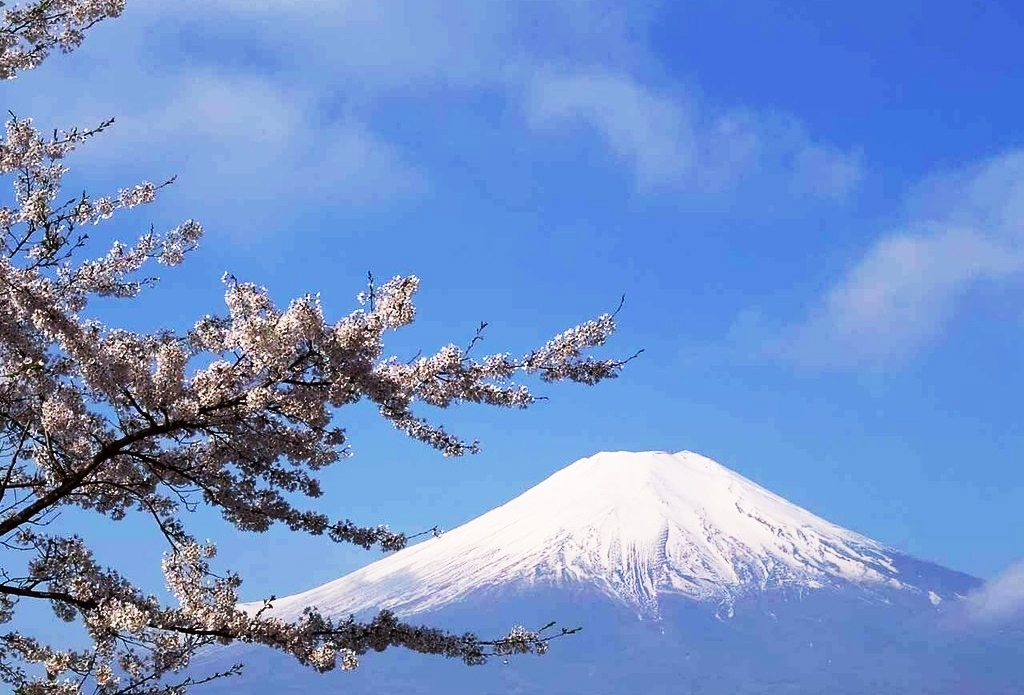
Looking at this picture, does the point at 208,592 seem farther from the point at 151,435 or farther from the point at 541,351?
the point at 541,351

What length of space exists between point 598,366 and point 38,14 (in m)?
4.66

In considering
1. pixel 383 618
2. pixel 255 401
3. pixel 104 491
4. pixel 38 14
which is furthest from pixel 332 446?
pixel 38 14

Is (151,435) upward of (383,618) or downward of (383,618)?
upward

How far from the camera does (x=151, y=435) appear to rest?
6.38m

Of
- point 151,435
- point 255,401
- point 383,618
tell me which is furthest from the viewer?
point 383,618

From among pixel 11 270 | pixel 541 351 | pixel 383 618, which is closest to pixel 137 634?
pixel 383 618

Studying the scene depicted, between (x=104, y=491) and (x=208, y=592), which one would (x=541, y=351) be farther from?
(x=104, y=491)

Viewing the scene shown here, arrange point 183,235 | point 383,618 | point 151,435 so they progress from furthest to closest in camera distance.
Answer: point 183,235, point 383,618, point 151,435

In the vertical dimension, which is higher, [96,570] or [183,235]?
[183,235]

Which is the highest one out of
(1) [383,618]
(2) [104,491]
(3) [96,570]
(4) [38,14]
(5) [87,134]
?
(4) [38,14]

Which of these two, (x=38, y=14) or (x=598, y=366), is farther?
(x=38, y=14)

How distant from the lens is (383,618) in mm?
7074

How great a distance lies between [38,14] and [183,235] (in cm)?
187

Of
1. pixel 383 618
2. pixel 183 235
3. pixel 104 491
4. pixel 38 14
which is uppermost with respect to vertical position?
pixel 38 14
